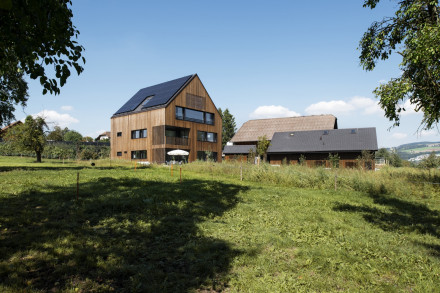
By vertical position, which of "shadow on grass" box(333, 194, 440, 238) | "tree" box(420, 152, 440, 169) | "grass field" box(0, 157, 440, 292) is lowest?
"shadow on grass" box(333, 194, 440, 238)

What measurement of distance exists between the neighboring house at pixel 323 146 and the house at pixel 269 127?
10385 millimetres

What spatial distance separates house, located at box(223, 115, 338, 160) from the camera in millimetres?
48406

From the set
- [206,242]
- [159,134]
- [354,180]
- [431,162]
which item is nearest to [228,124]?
[159,134]

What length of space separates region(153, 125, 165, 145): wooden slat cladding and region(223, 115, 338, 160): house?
712 inches

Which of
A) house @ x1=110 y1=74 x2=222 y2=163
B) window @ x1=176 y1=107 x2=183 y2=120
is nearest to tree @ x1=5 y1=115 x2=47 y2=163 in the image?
house @ x1=110 y1=74 x2=222 y2=163

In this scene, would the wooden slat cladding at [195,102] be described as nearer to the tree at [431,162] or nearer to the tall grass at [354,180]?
the tall grass at [354,180]

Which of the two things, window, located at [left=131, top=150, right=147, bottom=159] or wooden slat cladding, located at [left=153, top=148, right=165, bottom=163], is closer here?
wooden slat cladding, located at [left=153, top=148, right=165, bottom=163]

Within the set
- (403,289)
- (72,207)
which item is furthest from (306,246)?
(72,207)

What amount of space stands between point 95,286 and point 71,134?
99440 mm

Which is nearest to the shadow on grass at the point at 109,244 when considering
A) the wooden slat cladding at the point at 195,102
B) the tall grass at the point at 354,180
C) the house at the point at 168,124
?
the tall grass at the point at 354,180

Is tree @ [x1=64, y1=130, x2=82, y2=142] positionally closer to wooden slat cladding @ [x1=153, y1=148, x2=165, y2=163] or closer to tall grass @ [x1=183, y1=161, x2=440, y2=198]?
wooden slat cladding @ [x1=153, y1=148, x2=165, y2=163]

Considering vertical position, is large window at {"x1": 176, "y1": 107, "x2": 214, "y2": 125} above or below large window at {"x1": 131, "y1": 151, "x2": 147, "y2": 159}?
above

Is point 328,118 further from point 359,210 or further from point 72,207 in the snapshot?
point 72,207

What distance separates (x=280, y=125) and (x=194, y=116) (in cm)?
2285
